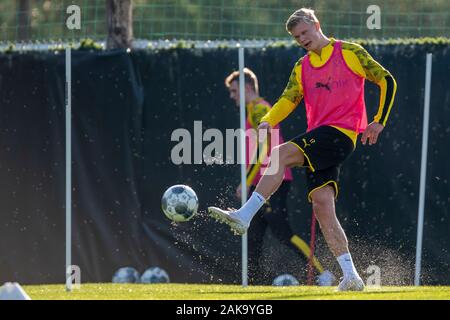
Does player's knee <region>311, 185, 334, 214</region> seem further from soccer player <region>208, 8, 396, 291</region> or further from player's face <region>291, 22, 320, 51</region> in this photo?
player's face <region>291, 22, 320, 51</region>

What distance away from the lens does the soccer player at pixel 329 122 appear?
827 cm

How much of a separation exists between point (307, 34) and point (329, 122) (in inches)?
26.1

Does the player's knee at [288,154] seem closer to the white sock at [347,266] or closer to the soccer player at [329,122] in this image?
the soccer player at [329,122]

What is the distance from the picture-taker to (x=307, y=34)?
8.48m

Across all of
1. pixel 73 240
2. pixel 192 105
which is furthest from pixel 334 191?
pixel 73 240

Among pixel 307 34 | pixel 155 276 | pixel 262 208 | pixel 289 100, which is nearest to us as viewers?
pixel 307 34

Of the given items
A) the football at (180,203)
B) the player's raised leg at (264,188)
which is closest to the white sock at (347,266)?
the player's raised leg at (264,188)

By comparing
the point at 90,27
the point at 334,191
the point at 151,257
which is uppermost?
the point at 90,27

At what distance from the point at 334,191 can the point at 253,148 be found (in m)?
2.27

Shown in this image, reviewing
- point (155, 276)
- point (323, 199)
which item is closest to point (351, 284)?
point (323, 199)

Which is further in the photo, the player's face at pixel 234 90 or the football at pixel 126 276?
the football at pixel 126 276

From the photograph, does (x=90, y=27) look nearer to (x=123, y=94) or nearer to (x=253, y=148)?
(x=123, y=94)

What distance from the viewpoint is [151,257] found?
37.2 ft

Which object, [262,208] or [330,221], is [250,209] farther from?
[262,208]
